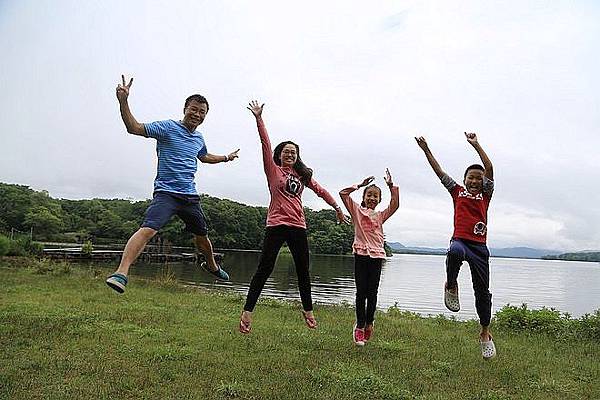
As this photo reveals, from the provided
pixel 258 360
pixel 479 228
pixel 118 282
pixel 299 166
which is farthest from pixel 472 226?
pixel 118 282

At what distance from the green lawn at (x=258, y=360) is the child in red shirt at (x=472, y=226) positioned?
985mm

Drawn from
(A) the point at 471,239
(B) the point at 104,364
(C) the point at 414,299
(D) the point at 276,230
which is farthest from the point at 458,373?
(C) the point at 414,299

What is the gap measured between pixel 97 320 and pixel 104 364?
305 centimetres

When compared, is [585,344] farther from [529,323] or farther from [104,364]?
[104,364]

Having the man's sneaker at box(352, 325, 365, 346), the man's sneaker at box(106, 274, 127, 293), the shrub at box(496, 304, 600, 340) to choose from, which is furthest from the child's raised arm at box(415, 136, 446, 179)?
the shrub at box(496, 304, 600, 340)

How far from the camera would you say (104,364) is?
5.38 meters

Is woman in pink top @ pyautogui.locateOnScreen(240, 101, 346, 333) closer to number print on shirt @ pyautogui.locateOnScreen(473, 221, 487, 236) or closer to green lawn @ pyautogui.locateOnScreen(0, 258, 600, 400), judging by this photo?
green lawn @ pyautogui.locateOnScreen(0, 258, 600, 400)

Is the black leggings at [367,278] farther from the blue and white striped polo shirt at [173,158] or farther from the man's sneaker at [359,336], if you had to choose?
the blue and white striped polo shirt at [173,158]

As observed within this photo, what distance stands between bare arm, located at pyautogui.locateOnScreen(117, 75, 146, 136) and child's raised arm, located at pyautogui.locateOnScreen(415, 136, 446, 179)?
3.08 meters

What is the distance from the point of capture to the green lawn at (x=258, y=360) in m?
4.73

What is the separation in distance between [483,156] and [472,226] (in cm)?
78

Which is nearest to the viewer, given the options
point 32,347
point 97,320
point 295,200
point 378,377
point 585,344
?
point 378,377

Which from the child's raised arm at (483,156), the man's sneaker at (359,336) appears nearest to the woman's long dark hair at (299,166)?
the child's raised arm at (483,156)

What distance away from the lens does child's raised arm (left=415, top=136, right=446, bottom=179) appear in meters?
5.97
